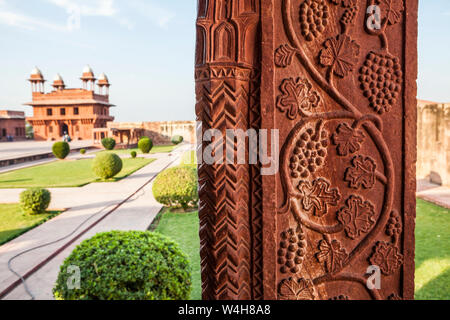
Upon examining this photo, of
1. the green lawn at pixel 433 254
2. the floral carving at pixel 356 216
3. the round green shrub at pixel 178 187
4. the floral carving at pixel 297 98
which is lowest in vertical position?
the green lawn at pixel 433 254

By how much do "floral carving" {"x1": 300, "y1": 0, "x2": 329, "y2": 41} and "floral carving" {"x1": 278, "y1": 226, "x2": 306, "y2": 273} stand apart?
930 millimetres

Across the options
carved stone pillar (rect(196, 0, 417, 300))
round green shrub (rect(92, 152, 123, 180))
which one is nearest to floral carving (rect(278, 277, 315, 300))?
carved stone pillar (rect(196, 0, 417, 300))

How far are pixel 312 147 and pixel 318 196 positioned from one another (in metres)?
0.24

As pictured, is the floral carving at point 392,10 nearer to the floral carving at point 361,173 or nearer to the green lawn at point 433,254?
the floral carving at point 361,173

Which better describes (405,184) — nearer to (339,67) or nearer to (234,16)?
(339,67)

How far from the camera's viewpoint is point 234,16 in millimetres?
1292

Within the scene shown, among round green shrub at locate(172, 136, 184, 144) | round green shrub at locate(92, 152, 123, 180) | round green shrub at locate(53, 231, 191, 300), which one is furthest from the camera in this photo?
round green shrub at locate(172, 136, 184, 144)

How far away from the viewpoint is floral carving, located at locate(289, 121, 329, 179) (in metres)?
1.41

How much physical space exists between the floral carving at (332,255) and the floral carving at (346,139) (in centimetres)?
45

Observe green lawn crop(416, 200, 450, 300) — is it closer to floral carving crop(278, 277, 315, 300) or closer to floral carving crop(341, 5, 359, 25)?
floral carving crop(278, 277, 315, 300)

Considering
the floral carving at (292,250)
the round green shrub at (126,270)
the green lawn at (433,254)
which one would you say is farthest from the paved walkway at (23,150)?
the floral carving at (292,250)

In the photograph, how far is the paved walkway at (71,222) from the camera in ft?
12.0
